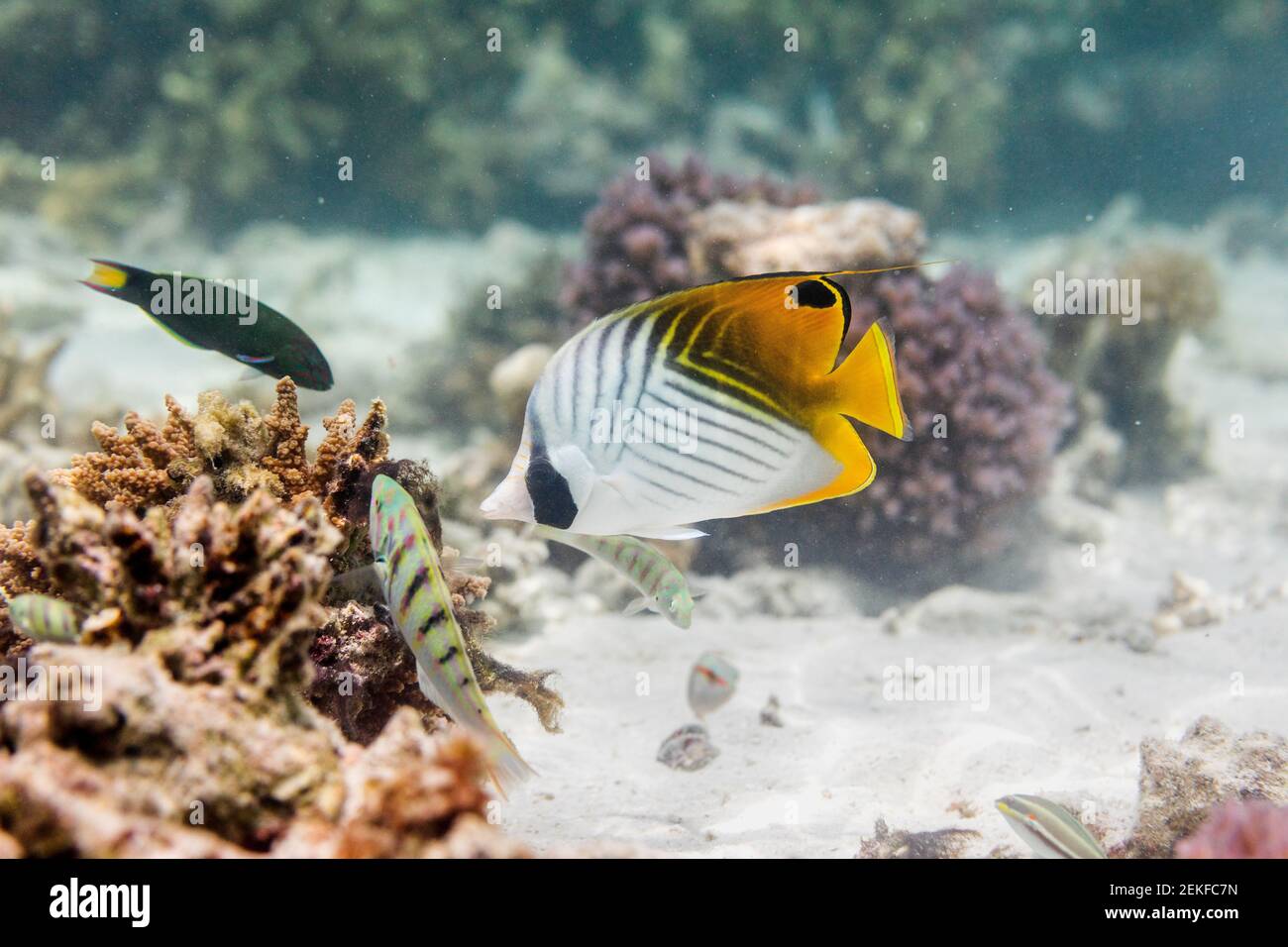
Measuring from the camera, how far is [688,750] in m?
3.31

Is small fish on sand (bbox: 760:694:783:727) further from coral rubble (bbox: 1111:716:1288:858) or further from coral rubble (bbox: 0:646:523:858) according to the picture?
coral rubble (bbox: 0:646:523:858)

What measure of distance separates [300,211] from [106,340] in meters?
5.97

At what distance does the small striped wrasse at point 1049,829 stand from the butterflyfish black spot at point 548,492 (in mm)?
1550

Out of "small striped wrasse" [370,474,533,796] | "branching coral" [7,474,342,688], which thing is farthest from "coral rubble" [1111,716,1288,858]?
"branching coral" [7,474,342,688]

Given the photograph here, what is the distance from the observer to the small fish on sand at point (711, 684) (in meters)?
Result: 3.50

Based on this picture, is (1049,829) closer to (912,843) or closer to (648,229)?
(912,843)

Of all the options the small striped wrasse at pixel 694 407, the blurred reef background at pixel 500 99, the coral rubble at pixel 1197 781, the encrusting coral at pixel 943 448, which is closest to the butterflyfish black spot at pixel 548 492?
the small striped wrasse at pixel 694 407

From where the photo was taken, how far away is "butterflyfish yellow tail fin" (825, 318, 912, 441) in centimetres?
166

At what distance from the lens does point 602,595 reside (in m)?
5.19

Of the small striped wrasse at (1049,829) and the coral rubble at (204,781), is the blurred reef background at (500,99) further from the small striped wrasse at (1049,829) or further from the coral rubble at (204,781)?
the coral rubble at (204,781)

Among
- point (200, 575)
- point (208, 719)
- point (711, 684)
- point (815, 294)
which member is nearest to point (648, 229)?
point (711, 684)

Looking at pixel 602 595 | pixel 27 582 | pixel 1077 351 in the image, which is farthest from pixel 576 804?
pixel 1077 351
